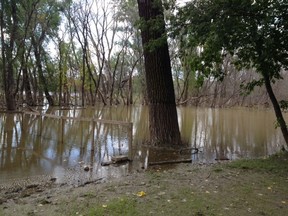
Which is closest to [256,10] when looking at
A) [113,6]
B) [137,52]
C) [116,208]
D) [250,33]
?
[250,33]

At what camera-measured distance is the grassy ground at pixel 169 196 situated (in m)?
3.92

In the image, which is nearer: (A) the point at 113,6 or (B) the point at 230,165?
(B) the point at 230,165

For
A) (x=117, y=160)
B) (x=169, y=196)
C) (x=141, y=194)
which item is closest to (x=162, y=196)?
(x=169, y=196)

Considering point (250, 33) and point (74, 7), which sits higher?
point (74, 7)

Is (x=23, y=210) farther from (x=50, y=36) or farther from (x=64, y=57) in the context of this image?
(x=64, y=57)

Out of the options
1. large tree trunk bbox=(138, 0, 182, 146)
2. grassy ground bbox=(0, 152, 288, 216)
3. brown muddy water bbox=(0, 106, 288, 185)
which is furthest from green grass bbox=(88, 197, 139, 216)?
large tree trunk bbox=(138, 0, 182, 146)

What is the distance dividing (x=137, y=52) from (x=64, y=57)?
30.7ft

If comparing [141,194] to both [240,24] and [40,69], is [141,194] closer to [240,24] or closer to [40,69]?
[240,24]

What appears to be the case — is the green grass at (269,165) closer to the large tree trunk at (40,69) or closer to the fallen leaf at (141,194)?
the fallen leaf at (141,194)

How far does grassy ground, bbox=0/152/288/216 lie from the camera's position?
3922mm

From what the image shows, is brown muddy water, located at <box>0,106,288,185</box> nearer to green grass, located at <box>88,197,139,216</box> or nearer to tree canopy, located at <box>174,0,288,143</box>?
green grass, located at <box>88,197,139,216</box>

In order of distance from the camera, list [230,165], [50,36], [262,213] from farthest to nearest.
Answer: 1. [50,36]
2. [230,165]
3. [262,213]

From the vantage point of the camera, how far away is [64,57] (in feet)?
118

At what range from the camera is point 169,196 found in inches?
175
